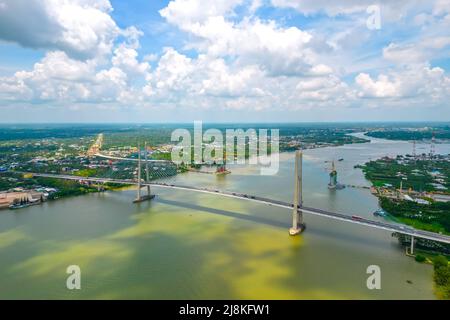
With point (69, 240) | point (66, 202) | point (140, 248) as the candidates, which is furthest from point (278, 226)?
point (66, 202)

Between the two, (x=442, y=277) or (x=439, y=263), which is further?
(x=439, y=263)

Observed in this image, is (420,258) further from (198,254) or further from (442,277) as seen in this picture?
(198,254)

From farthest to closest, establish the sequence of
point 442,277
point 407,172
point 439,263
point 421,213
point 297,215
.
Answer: point 407,172, point 421,213, point 297,215, point 439,263, point 442,277

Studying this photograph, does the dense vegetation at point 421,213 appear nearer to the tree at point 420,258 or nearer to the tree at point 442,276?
the tree at point 420,258

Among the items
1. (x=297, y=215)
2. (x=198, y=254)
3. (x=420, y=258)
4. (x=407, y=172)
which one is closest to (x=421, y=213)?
(x=420, y=258)

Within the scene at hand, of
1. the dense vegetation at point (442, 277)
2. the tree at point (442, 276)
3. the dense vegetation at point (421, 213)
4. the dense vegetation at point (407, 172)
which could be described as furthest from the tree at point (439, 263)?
the dense vegetation at point (407, 172)

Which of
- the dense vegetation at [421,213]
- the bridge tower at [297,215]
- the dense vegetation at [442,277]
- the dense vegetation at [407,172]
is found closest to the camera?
the dense vegetation at [442,277]

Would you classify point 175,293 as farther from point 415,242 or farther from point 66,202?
point 66,202

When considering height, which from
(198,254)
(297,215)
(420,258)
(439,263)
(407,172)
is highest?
(407,172)
